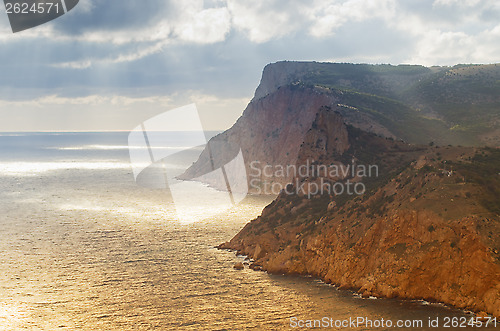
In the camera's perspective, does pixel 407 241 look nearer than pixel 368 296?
No

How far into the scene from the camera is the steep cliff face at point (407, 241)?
51.6 m

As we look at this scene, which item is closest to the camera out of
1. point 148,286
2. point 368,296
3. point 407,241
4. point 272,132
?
point 368,296

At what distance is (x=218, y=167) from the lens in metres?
181

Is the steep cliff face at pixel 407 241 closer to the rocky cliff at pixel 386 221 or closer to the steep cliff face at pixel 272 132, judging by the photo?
the rocky cliff at pixel 386 221

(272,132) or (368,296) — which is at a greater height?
(272,132)

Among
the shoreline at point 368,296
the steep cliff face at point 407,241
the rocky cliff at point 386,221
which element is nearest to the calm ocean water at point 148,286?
the shoreline at point 368,296

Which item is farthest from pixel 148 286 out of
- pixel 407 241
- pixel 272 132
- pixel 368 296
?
pixel 272 132

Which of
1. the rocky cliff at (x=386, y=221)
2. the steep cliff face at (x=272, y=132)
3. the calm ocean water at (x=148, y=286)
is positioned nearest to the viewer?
the calm ocean water at (x=148, y=286)

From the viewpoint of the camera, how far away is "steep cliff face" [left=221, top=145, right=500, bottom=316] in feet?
169

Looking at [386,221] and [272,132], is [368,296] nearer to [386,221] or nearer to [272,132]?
[386,221]

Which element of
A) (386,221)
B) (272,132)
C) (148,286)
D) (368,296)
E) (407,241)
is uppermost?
(272,132)

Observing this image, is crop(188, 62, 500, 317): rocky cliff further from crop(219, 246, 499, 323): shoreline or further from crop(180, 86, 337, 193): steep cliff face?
crop(180, 86, 337, 193): steep cliff face

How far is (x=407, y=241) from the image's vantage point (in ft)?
188

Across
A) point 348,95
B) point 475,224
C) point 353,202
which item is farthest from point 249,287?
point 348,95
